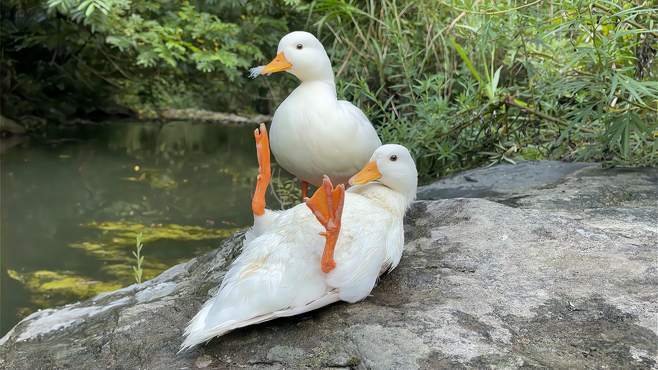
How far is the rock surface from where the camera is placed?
66.6 inches

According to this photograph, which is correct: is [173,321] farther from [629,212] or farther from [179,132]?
[179,132]

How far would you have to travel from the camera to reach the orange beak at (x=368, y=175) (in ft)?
7.71

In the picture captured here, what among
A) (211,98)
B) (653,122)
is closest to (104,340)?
(653,122)

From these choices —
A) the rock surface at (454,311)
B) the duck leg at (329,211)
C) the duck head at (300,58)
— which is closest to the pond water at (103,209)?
the rock surface at (454,311)

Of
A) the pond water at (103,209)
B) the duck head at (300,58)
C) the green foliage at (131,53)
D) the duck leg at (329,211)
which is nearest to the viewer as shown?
the duck leg at (329,211)

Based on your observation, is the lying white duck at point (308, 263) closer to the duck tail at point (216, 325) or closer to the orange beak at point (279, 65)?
the duck tail at point (216, 325)

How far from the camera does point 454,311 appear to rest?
186 centimetres

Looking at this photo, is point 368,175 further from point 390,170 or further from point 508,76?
point 508,76

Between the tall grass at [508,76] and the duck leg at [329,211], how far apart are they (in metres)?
1.64

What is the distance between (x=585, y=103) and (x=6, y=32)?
9970 millimetres

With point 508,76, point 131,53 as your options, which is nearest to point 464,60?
point 508,76

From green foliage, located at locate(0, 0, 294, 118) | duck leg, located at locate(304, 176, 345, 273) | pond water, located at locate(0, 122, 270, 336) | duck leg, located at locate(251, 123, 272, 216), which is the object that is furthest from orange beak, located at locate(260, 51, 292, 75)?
green foliage, located at locate(0, 0, 294, 118)

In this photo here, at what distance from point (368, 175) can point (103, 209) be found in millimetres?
4808

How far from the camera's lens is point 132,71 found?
42.0 feet
